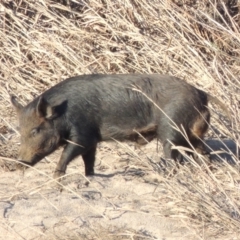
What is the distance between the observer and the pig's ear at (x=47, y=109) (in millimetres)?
6559

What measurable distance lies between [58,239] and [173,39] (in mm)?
3245

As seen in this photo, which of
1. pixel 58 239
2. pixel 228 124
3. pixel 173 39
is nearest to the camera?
pixel 58 239

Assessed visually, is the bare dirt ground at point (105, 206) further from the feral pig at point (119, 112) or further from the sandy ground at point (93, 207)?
the feral pig at point (119, 112)

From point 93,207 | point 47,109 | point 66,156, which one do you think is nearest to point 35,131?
point 47,109

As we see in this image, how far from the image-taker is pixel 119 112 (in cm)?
692

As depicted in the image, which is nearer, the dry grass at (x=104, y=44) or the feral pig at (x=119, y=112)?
the feral pig at (x=119, y=112)

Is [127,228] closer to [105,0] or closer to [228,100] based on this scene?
[228,100]

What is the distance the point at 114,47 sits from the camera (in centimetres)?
865

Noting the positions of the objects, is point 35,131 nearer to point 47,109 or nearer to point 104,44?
point 47,109

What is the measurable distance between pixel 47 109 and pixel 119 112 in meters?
0.64

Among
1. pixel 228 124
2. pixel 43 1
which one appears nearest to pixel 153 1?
pixel 43 1

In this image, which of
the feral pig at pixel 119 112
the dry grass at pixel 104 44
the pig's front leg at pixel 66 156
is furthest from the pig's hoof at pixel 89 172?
the dry grass at pixel 104 44

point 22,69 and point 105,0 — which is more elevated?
point 105,0

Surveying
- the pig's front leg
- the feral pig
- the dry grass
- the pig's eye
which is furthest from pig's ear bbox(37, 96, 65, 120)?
the dry grass
